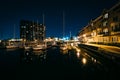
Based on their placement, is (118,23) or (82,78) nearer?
(82,78)

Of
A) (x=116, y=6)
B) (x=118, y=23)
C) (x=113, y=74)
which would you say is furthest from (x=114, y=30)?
(x=113, y=74)

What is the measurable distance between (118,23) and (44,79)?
35.6m

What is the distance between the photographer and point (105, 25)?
2638 inches

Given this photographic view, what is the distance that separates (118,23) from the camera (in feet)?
173

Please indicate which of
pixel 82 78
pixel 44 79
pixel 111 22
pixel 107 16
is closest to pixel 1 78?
pixel 44 79

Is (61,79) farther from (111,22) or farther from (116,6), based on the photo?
(111,22)

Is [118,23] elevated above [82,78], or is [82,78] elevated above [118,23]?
[118,23]

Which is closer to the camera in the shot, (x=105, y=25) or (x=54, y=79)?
(x=54, y=79)

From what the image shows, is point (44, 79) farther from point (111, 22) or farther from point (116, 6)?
point (111, 22)

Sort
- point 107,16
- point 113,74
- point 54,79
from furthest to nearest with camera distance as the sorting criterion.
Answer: point 107,16
point 113,74
point 54,79

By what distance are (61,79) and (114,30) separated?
118ft

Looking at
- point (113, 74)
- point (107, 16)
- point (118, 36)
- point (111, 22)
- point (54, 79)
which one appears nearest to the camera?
point (54, 79)

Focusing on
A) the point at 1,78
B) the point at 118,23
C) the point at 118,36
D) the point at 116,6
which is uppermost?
the point at 116,6

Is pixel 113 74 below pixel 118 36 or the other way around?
below
